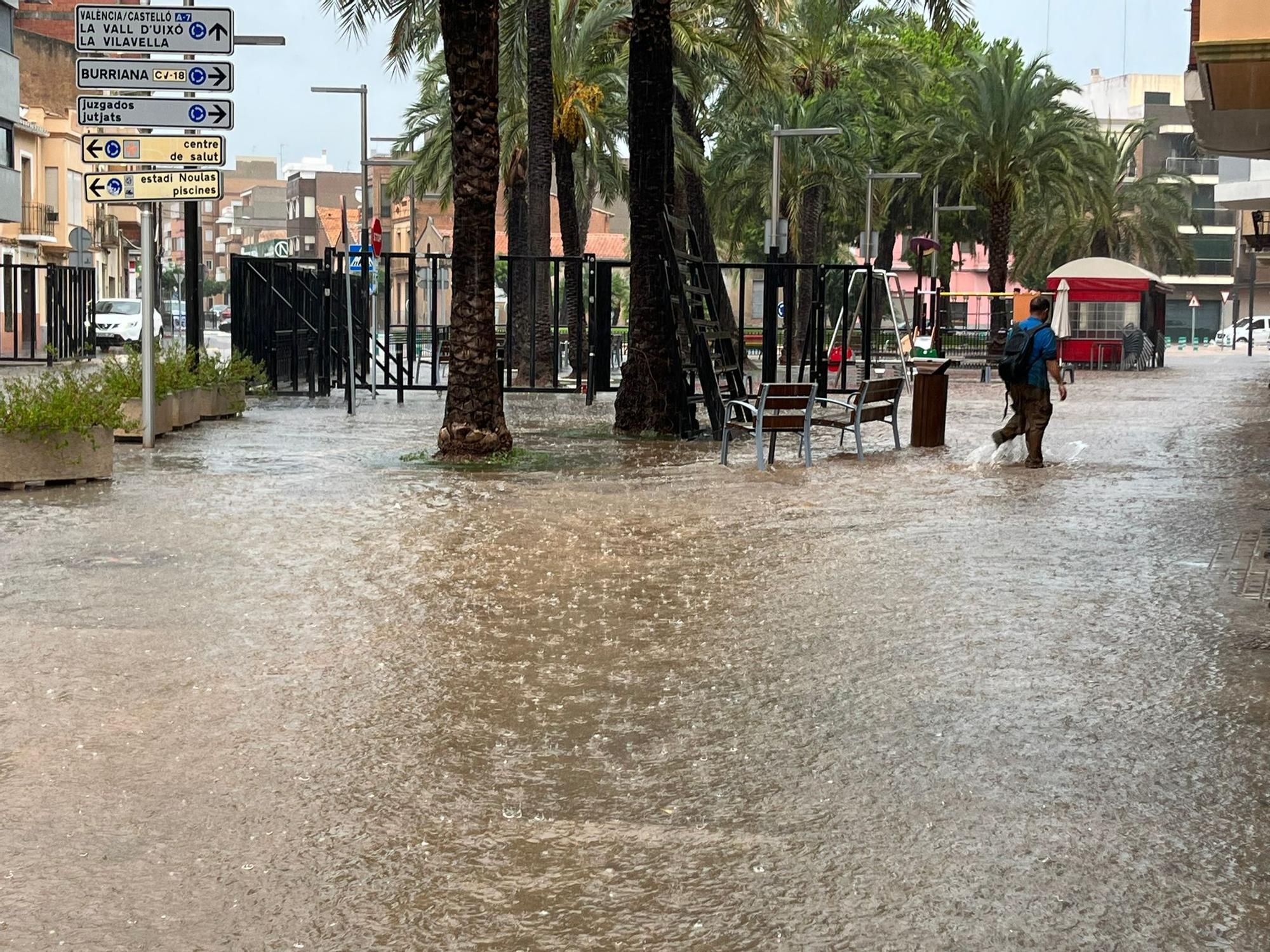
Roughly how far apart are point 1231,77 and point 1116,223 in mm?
52330

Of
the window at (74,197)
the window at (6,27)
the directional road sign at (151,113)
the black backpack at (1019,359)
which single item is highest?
the window at (6,27)

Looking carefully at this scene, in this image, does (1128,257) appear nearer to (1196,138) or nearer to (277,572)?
(1196,138)

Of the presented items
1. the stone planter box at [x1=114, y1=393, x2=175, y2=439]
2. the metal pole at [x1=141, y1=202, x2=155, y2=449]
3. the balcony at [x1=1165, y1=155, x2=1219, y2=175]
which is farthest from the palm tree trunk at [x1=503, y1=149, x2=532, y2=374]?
the balcony at [x1=1165, y1=155, x2=1219, y2=175]

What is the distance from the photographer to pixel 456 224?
16.9 m

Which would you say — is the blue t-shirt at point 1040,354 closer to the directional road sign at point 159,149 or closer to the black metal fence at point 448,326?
the black metal fence at point 448,326

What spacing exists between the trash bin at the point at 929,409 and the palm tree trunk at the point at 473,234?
5079mm

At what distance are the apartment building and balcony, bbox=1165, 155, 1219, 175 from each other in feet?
0.19

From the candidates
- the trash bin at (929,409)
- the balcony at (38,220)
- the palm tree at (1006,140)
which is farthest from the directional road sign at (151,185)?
the balcony at (38,220)

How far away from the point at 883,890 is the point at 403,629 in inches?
160

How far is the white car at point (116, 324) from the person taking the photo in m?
53.9

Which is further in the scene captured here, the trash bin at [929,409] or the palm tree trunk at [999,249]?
the palm tree trunk at [999,249]

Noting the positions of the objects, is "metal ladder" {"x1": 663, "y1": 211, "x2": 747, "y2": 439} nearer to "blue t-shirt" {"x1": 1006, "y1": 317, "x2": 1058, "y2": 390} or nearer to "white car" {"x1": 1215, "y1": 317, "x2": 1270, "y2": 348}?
"blue t-shirt" {"x1": 1006, "y1": 317, "x2": 1058, "y2": 390}

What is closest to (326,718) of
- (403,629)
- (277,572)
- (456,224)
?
(403,629)

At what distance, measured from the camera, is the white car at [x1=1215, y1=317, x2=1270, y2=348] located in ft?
285
